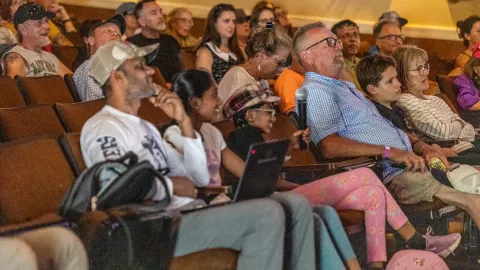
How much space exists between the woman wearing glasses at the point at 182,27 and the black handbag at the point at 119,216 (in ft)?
13.7

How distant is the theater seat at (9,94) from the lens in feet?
15.6

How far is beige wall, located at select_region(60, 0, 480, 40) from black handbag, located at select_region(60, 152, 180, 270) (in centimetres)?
522

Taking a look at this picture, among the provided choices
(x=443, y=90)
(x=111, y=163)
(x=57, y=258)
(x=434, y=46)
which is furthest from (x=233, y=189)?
(x=434, y=46)

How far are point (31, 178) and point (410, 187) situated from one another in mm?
1922

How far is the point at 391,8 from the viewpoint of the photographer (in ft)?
31.2

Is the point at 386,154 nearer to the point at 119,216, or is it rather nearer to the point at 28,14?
the point at 119,216

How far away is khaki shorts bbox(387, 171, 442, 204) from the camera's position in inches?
188

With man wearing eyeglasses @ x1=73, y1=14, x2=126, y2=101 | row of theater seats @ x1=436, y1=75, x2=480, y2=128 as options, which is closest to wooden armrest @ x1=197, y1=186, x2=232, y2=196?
man wearing eyeglasses @ x1=73, y1=14, x2=126, y2=101

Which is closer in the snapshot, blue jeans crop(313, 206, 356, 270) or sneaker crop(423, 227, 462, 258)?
blue jeans crop(313, 206, 356, 270)

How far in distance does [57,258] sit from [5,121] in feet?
3.39

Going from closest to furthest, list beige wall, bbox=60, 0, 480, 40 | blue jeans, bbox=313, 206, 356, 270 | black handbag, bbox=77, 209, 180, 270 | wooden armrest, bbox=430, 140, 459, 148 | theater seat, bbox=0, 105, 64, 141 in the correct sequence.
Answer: black handbag, bbox=77, 209, 180, 270
blue jeans, bbox=313, 206, 356, 270
theater seat, bbox=0, 105, 64, 141
wooden armrest, bbox=430, 140, 459, 148
beige wall, bbox=60, 0, 480, 40

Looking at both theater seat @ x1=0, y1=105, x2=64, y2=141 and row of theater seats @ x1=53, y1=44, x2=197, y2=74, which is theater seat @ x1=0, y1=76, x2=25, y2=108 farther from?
row of theater seats @ x1=53, y1=44, x2=197, y2=74

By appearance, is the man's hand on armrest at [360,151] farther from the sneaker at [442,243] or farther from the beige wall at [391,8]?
the beige wall at [391,8]

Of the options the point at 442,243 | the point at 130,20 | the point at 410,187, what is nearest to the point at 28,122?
the point at 410,187
